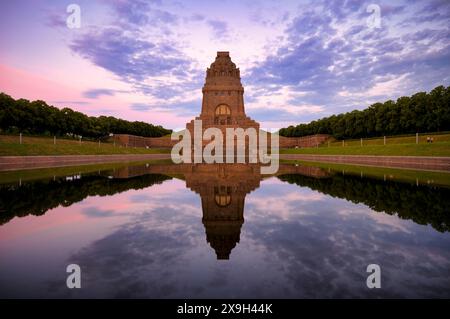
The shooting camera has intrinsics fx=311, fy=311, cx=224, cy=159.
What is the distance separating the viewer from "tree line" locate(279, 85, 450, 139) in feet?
148

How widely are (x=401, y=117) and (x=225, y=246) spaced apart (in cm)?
5456

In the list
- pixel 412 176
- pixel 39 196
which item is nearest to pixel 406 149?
pixel 412 176

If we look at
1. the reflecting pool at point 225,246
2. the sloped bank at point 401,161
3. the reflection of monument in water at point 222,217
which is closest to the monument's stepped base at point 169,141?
the sloped bank at point 401,161

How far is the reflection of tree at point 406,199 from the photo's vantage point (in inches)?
292

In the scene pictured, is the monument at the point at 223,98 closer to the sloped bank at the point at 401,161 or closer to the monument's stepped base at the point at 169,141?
the monument's stepped base at the point at 169,141

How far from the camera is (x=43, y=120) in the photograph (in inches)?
2146

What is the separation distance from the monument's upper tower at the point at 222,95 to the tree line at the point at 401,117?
23.2m

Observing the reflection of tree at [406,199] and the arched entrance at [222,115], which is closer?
the reflection of tree at [406,199]

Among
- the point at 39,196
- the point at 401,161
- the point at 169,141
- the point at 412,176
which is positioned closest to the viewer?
the point at 39,196

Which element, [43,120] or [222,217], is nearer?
[222,217]

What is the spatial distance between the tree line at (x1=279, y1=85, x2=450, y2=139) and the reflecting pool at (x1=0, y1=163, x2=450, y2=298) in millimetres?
43257

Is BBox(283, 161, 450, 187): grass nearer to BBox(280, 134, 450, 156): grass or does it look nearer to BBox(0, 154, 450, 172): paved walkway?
BBox(0, 154, 450, 172): paved walkway

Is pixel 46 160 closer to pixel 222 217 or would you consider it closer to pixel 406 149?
pixel 222 217
